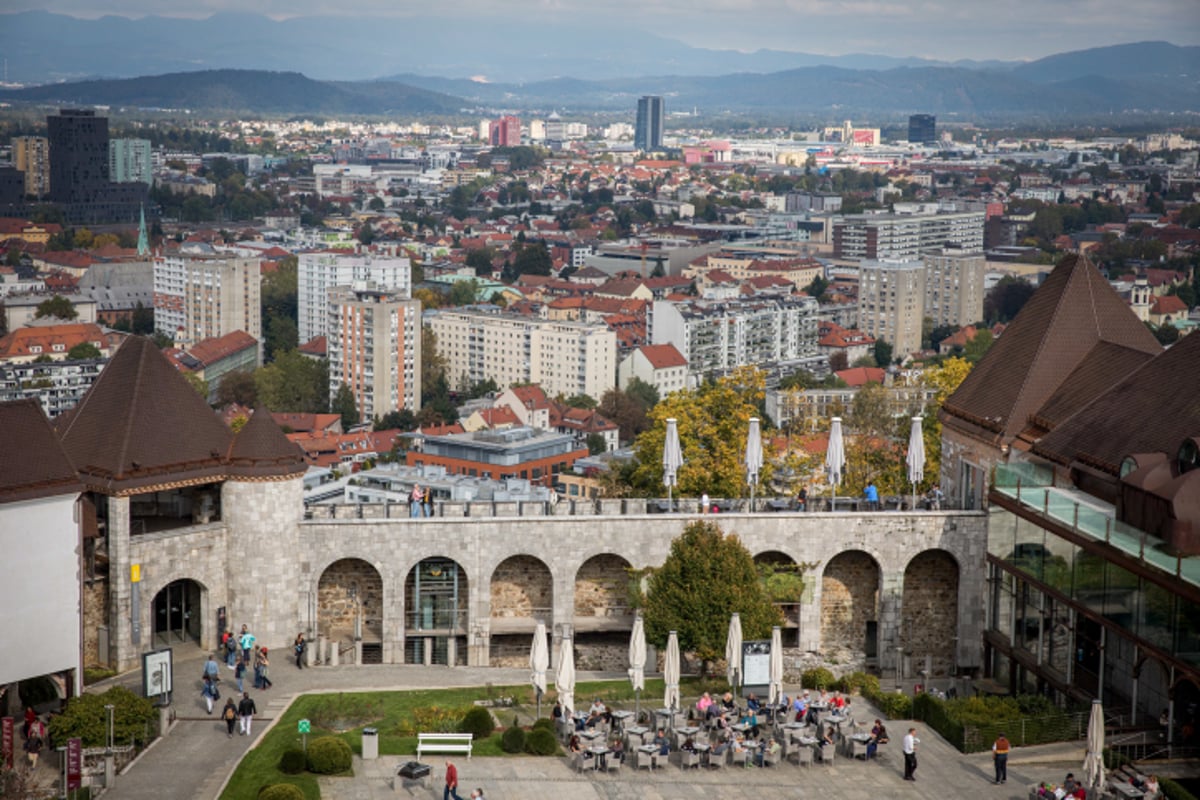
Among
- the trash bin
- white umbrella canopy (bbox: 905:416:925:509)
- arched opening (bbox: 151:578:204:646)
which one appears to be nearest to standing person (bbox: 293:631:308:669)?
arched opening (bbox: 151:578:204:646)

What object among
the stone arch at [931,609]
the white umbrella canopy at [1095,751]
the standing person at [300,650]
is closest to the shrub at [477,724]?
the standing person at [300,650]

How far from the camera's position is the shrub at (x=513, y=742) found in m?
39.7

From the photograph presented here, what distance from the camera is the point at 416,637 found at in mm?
48344

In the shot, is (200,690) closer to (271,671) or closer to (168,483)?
(271,671)

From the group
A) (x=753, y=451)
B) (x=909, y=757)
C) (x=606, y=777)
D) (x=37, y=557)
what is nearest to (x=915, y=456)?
(x=753, y=451)

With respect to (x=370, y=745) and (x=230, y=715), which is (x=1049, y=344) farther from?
(x=230, y=715)

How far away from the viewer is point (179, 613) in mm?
47500

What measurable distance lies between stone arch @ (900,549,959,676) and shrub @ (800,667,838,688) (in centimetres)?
403

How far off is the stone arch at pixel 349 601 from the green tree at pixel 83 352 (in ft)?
418

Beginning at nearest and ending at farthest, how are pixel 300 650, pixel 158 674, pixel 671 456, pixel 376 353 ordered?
pixel 158 674 → pixel 300 650 → pixel 671 456 → pixel 376 353

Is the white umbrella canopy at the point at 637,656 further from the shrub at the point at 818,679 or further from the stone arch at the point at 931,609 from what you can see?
the stone arch at the point at 931,609

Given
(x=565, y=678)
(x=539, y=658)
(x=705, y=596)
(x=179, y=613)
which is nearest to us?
(x=565, y=678)

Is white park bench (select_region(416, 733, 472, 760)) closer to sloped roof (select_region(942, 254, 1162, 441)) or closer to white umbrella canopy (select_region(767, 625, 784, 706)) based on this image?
white umbrella canopy (select_region(767, 625, 784, 706))

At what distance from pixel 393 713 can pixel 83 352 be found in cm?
13694
